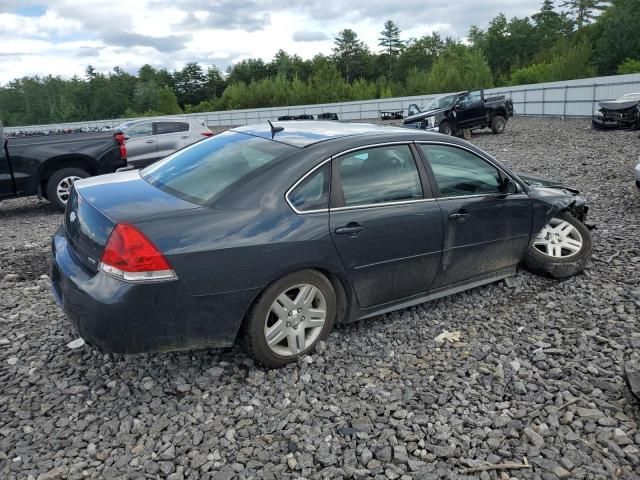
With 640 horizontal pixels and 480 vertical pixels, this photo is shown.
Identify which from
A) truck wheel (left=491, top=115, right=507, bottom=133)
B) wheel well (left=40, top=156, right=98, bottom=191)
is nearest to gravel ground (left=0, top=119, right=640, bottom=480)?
wheel well (left=40, top=156, right=98, bottom=191)

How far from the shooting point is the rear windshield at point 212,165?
3.43 m

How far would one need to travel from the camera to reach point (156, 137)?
12.8 m

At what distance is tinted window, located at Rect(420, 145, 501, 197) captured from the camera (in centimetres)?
402

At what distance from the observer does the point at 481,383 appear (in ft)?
11.0

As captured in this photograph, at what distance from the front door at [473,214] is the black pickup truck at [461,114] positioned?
14511 mm

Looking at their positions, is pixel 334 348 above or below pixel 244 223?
below

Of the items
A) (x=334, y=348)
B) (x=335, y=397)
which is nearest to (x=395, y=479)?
(x=335, y=397)

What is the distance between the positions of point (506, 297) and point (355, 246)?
1796mm

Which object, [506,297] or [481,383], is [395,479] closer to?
[481,383]

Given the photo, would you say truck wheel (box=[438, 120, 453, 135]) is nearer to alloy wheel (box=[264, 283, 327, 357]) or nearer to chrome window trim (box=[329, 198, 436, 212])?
chrome window trim (box=[329, 198, 436, 212])

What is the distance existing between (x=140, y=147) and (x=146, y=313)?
10.5 meters

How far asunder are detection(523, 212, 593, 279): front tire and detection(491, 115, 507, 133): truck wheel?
15.7 m

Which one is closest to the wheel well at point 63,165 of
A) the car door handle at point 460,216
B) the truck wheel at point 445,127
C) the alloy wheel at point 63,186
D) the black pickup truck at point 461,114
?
the alloy wheel at point 63,186

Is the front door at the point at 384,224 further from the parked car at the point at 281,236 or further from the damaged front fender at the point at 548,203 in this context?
the damaged front fender at the point at 548,203
